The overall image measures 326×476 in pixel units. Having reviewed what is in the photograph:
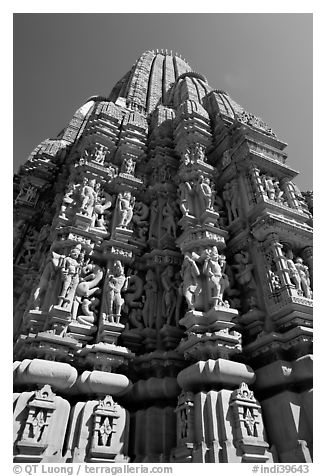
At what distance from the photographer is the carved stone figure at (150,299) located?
24.7 ft

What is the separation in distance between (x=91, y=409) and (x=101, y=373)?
63cm

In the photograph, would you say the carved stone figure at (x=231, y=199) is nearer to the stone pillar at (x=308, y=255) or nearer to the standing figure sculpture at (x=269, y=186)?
the standing figure sculpture at (x=269, y=186)

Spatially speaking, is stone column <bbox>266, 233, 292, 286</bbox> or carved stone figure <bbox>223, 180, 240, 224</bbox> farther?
carved stone figure <bbox>223, 180, 240, 224</bbox>

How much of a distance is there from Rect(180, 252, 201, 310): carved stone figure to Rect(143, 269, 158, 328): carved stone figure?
124cm

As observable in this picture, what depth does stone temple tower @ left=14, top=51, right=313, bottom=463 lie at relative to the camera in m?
5.14

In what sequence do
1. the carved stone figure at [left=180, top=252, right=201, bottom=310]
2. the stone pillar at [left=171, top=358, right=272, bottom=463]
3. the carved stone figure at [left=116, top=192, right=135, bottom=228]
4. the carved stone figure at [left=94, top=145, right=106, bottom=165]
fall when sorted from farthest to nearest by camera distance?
the carved stone figure at [left=94, top=145, right=106, bottom=165], the carved stone figure at [left=116, top=192, right=135, bottom=228], the carved stone figure at [left=180, top=252, right=201, bottom=310], the stone pillar at [left=171, top=358, right=272, bottom=463]

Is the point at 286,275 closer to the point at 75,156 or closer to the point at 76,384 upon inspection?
the point at 76,384

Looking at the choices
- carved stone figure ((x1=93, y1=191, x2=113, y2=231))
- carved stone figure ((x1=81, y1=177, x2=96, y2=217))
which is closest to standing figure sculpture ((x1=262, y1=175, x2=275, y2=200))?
carved stone figure ((x1=93, y1=191, x2=113, y2=231))

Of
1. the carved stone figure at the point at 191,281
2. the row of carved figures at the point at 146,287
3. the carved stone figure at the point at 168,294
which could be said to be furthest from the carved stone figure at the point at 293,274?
the carved stone figure at the point at 168,294

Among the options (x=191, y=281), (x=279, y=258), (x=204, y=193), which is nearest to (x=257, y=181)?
(x=204, y=193)

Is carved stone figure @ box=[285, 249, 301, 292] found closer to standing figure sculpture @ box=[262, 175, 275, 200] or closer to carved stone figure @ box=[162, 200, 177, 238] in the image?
standing figure sculpture @ box=[262, 175, 275, 200]

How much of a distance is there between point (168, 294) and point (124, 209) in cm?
294

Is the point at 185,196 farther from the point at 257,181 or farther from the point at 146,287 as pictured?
the point at 146,287

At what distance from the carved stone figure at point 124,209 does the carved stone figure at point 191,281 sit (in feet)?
7.67
